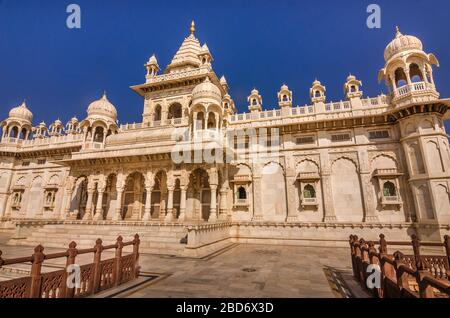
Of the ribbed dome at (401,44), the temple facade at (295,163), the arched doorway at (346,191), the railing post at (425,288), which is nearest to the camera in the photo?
the railing post at (425,288)

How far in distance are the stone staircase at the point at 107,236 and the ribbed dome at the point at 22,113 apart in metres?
18.1

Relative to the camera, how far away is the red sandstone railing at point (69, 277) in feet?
13.6

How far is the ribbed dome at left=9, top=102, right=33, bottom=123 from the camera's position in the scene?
27.2m

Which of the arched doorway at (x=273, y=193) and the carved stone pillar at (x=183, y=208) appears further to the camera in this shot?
the arched doorway at (x=273, y=193)

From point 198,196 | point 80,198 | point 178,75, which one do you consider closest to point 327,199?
point 198,196

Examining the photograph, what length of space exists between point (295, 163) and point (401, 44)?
431 inches

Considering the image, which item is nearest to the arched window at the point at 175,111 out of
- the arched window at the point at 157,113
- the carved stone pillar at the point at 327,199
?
the arched window at the point at 157,113

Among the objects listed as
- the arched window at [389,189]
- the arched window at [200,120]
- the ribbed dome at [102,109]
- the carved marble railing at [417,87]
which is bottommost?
the arched window at [389,189]

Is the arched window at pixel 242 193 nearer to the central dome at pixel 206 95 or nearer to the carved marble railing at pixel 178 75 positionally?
the central dome at pixel 206 95

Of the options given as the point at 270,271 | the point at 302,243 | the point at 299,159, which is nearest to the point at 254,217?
the point at 302,243

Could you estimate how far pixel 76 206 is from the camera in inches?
869

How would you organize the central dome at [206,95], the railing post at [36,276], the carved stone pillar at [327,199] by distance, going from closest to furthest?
the railing post at [36,276], the carved stone pillar at [327,199], the central dome at [206,95]

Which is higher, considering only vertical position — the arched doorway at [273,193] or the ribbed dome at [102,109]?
the ribbed dome at [102,109]
